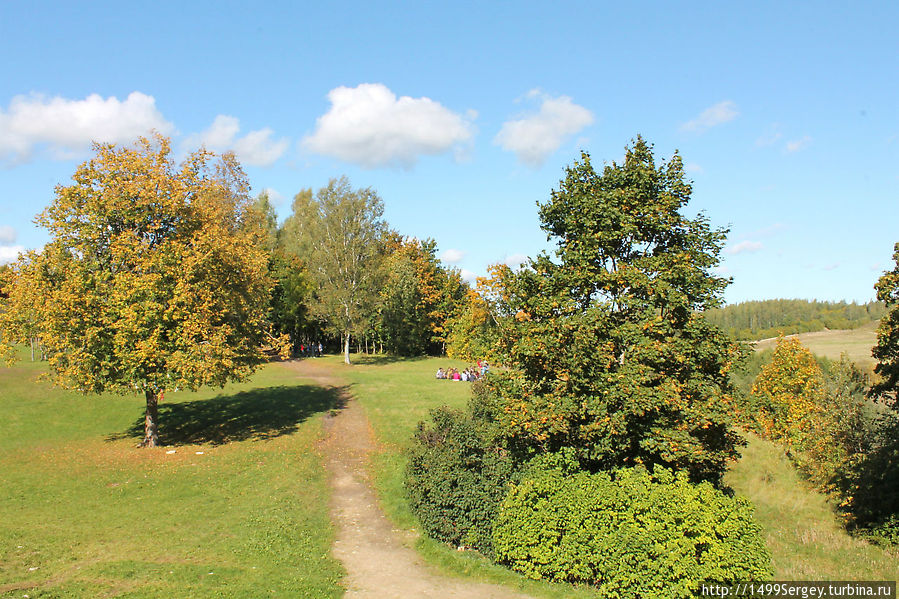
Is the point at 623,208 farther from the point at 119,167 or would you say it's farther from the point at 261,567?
the point at 119,167

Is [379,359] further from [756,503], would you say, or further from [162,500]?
[162,500]

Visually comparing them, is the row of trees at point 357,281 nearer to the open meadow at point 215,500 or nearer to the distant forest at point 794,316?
the open meadow at point 215,500

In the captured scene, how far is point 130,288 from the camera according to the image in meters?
25.5

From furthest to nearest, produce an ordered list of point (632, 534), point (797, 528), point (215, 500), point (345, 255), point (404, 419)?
point (345, 255), point (404, 419), point (797, 528), point (215, 500), point (632, 534)

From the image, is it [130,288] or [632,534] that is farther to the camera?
[130,288]

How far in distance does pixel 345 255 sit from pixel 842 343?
107m

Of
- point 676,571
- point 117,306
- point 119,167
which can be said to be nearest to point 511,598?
point 676,571

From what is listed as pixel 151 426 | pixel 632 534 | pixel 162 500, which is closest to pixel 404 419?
pixel 151 426

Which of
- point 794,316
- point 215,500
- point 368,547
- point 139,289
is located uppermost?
point 794,316

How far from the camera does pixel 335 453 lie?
2747 centimetres

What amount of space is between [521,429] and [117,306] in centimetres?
1929

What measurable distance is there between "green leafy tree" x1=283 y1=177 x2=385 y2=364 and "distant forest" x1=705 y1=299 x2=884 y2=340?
122680 millimetres

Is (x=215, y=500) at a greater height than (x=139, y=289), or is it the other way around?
(x=139, y=289)

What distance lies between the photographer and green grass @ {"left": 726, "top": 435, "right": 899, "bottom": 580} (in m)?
19.5
